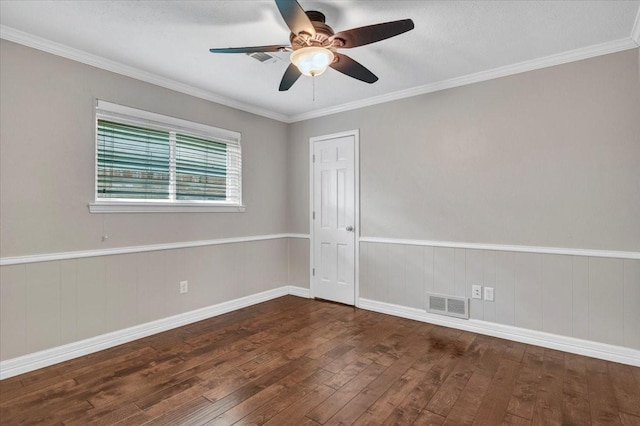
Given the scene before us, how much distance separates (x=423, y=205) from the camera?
3.72 m

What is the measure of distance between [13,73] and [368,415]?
3.49 metres

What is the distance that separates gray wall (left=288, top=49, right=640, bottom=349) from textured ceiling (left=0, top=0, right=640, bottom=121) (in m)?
0.31

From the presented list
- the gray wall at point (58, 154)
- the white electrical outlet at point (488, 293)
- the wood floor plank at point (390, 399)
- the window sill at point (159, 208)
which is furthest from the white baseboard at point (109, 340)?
the white electrical outlet at point (488, 293)

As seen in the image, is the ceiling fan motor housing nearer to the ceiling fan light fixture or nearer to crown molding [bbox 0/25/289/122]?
the ceiling fan light fixture

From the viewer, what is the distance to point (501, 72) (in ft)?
10.5

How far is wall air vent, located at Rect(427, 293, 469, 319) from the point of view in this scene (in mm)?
3426

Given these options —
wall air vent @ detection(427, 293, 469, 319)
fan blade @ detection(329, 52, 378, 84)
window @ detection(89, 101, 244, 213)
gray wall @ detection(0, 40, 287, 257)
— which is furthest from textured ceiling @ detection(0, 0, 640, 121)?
wall air vent @ detection(427, 293, 469, 319)

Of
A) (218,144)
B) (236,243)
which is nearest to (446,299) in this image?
(236,243)

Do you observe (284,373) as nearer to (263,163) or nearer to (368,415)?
(368,415)

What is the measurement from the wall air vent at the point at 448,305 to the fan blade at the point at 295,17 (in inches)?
111

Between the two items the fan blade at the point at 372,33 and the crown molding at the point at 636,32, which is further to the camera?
the crown molding at the point at 636,32

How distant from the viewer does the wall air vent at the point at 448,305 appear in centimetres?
343

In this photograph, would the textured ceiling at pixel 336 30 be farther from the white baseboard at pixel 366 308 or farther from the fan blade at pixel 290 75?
the white baseboard at pixel 366 308

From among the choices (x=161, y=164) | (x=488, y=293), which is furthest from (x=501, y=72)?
(x=161, y=164)
